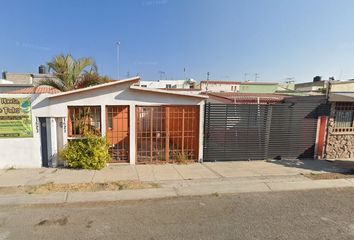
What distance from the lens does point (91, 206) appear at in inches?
201

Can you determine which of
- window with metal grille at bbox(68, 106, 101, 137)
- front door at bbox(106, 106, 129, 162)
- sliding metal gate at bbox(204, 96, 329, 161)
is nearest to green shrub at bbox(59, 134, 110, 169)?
window with metal grille at bbox(68, 106, 101, 137)

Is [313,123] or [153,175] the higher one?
[313,123]

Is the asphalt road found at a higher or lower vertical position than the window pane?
lower

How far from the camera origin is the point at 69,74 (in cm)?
896

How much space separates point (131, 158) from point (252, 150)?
4.86 meters

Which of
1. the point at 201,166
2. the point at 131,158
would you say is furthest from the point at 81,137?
the point at 201,166

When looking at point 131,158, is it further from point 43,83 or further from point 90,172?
point 43,83

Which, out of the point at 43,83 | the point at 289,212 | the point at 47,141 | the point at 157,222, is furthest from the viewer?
the point at 43,83

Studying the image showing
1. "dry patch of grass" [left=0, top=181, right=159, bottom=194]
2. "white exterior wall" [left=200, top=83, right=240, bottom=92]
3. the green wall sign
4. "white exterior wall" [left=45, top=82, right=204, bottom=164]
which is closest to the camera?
"dry patch of grass" [left=0, top=181, right=159, bottom=194]

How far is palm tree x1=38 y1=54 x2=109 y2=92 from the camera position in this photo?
8.84 metres

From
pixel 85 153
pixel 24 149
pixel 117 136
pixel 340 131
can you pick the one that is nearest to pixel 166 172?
pixel 117 136

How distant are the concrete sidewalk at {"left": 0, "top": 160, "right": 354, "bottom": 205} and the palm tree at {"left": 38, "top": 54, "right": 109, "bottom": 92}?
3.44 m

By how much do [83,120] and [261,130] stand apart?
6.93m

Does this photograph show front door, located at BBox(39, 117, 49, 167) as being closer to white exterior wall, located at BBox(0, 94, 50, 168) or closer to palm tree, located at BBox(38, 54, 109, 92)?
white exterior wall, located at BBox(0, 94, 50, 168)
